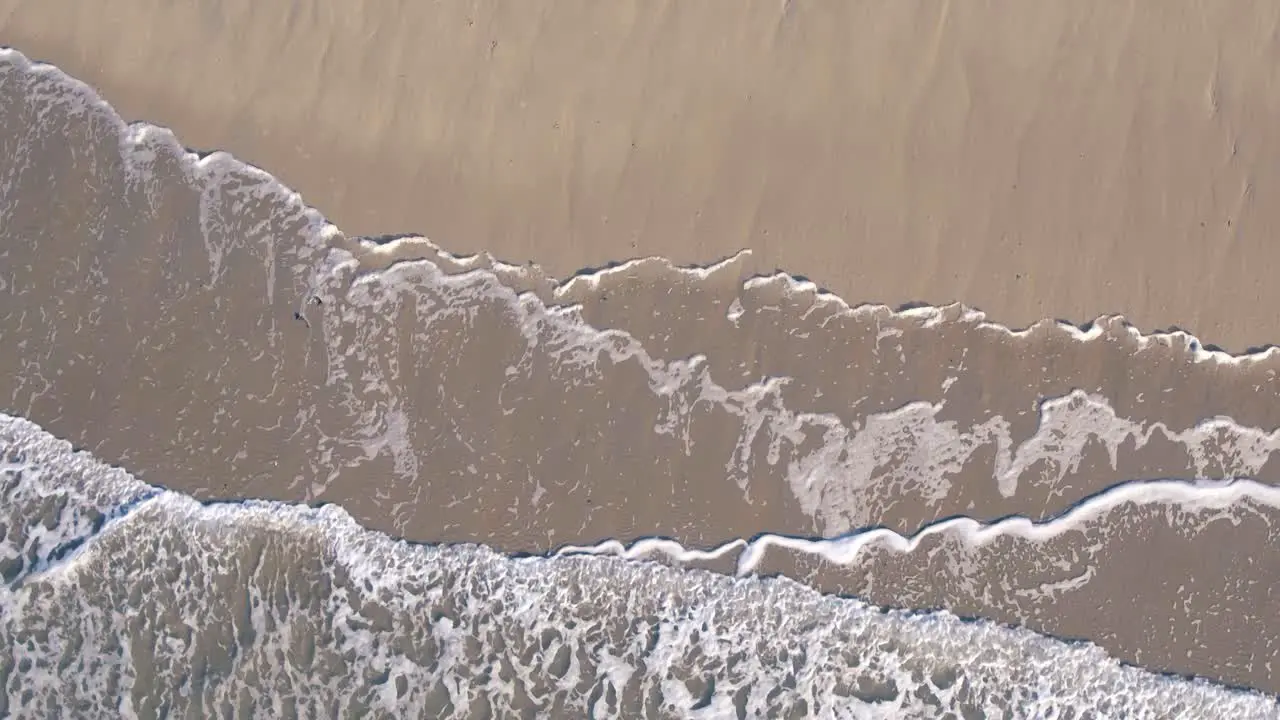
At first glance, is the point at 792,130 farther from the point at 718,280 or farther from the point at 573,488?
the point at 573,488

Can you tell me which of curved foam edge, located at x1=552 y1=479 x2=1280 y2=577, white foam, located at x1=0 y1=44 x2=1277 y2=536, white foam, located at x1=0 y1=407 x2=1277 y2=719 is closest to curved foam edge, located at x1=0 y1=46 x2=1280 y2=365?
white foam, located at x1=0 y1=44 x2=1277 y2=536

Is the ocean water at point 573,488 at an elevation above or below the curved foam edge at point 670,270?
below

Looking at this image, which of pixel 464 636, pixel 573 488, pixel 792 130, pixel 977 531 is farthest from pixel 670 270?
pixel 464 636

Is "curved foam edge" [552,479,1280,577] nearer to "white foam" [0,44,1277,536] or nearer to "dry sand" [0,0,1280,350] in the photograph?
"white foam" [0,44,1277,536]

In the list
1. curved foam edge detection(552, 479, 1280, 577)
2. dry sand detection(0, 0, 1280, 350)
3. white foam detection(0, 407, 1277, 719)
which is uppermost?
dry sand detection(0, 0, 1280, 350)

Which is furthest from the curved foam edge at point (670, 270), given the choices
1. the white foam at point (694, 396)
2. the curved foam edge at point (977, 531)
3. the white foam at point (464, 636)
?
the white foam at point (464, 636)

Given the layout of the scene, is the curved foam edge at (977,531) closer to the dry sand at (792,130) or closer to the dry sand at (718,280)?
the dry sand at (718,280)

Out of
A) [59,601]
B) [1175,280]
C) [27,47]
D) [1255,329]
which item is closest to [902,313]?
[1175,280]
